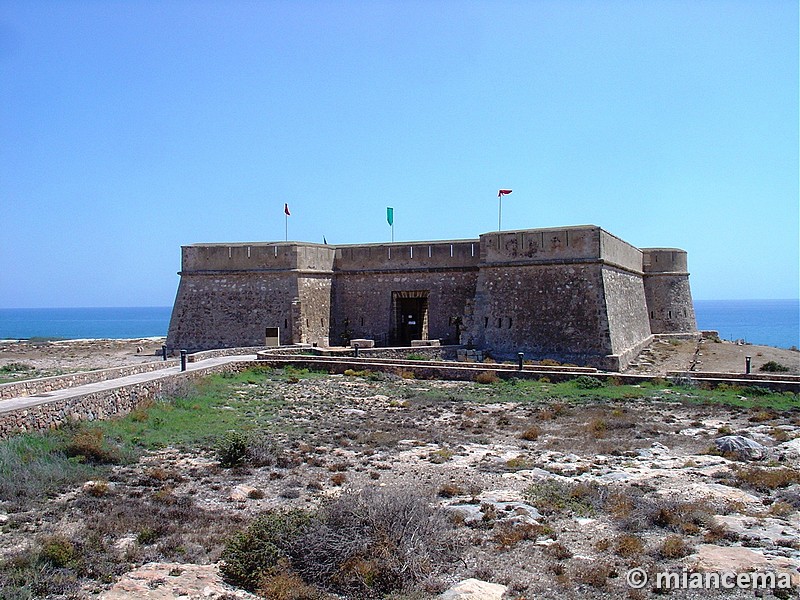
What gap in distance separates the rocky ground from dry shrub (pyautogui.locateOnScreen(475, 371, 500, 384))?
414 cm

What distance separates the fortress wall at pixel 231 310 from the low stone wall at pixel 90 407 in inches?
387

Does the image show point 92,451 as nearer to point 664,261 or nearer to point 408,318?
point 408,318

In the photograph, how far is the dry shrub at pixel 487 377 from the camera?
1830 centimetres

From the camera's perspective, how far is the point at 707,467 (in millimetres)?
9688

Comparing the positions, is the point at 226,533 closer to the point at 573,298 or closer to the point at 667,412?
the point at 667,412

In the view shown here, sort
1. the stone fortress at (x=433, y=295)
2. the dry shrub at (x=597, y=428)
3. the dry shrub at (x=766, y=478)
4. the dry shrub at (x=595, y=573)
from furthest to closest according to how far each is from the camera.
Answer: the stone fortress at (x=433, y=295) → the dry shrub at (x=597, y=428) → the dry shrub at (x=766, y=478) → the dry shrub at (x=595, y=573)

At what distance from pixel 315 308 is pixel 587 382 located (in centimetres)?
1263

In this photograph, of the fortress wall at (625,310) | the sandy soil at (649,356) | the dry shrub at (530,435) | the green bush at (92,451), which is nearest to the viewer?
the green bush at (92,451)

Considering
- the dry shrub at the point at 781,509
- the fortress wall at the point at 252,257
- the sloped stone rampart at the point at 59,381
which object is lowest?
the dry shrub at the point at 781,509

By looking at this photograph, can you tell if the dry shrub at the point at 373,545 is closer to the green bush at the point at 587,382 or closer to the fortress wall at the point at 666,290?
the green bush at the point at 587,382

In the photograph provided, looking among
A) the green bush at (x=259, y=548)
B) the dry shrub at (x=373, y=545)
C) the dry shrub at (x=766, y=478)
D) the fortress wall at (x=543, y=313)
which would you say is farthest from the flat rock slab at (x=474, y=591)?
the fortress wall at (x=543, y=313)

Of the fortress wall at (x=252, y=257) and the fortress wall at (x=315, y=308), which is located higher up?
the fortress wall at (x=252, y=257)

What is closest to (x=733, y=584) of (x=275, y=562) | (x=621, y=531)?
(x=621, y=531)

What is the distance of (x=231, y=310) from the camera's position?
87.5 ft
